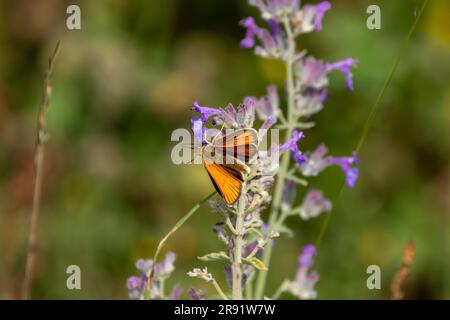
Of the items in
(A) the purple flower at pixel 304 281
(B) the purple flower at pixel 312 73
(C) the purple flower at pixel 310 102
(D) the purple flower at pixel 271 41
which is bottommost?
(A) the purple flower at pixel 304 281

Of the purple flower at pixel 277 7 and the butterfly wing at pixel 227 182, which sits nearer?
the butterfly wing at pixel 227 182

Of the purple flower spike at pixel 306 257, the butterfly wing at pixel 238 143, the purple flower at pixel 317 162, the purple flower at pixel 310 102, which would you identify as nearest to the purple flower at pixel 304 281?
the purple flower spike at pixel 306 257

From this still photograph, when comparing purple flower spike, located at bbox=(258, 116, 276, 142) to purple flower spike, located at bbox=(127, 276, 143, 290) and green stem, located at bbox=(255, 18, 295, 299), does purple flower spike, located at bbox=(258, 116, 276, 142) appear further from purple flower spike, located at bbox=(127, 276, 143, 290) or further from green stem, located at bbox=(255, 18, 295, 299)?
purple flower spike, located at bbox=(127, 276, 143, 290)

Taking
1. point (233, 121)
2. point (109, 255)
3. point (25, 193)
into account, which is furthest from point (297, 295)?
point (25, 193)

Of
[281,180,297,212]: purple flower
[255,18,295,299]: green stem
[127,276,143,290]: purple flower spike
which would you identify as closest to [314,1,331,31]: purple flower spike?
[255,18,295,299]: green stem

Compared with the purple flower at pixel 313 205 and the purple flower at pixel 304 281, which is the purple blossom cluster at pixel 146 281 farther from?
the purple flower at pixel 313 205

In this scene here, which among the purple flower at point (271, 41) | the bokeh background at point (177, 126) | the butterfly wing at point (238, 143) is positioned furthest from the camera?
the bokeh background at point (177, 126)
